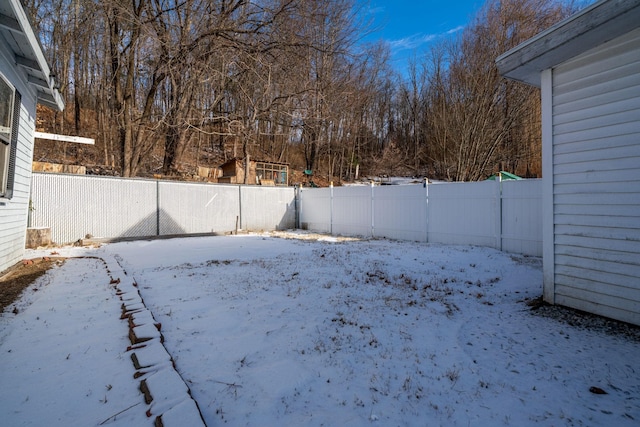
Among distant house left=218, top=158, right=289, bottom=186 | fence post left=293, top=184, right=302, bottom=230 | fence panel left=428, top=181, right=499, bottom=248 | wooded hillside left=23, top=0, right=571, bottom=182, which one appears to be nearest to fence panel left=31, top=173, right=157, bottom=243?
wooded hillside left=23, top=0, right=571, bottom=182

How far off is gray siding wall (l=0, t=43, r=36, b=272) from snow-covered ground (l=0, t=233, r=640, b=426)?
0.84m

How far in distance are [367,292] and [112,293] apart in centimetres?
312

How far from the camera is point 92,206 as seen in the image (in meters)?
9.06

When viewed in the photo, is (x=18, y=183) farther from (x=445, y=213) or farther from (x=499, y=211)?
(x=499, y=211)

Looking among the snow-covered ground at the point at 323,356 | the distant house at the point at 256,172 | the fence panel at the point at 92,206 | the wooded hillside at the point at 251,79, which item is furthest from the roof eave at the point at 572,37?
the distant house at the point at 256,172

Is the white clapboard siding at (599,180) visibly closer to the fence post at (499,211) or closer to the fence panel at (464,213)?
the fence post at (499,211)

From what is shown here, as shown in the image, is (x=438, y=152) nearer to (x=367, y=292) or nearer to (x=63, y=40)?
(x=367, y=292)

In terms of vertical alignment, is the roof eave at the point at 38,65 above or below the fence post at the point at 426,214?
above

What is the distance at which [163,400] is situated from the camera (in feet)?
5.50

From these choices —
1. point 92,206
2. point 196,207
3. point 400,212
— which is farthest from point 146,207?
point 400,212

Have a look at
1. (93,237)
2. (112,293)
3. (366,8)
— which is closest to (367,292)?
(112,293)

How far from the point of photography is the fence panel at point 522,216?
6727mm

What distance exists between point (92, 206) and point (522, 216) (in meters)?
11.3

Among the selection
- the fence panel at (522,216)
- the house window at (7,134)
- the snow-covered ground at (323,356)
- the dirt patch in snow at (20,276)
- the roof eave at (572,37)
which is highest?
the roof eave at (572,37)
